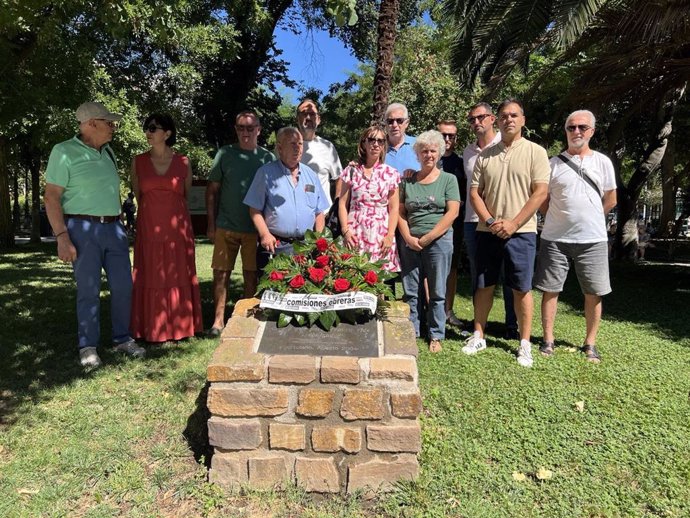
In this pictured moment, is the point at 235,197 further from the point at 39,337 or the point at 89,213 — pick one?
the point at 39,337

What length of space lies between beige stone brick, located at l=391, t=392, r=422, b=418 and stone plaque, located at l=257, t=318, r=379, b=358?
0.25 metres

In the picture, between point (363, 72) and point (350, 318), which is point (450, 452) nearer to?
point (350, 318)

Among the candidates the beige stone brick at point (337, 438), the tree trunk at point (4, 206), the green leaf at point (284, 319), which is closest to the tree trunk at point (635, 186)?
the green leaf at point (284, 319)

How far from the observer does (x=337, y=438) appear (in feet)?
8.58

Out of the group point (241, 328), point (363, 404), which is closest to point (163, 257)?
point (241, 328)

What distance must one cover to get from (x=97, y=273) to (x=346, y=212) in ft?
6.90

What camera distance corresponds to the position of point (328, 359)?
8.65ft

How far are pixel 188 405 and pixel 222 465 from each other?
1.12 m

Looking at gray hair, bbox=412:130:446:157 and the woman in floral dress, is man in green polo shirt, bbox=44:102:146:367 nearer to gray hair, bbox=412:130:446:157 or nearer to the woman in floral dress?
the woman in floral dress

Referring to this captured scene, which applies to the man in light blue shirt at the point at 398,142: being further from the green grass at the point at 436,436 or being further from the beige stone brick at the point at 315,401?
the beige stone brick at the point at 315,401

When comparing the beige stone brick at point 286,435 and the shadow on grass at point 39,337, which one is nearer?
the beige stone brick at point 286,435

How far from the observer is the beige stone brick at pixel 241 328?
9.41ft

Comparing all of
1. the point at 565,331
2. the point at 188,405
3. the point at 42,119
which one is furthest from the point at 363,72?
the point at 188,405

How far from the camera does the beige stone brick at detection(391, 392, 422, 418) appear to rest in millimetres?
2584
